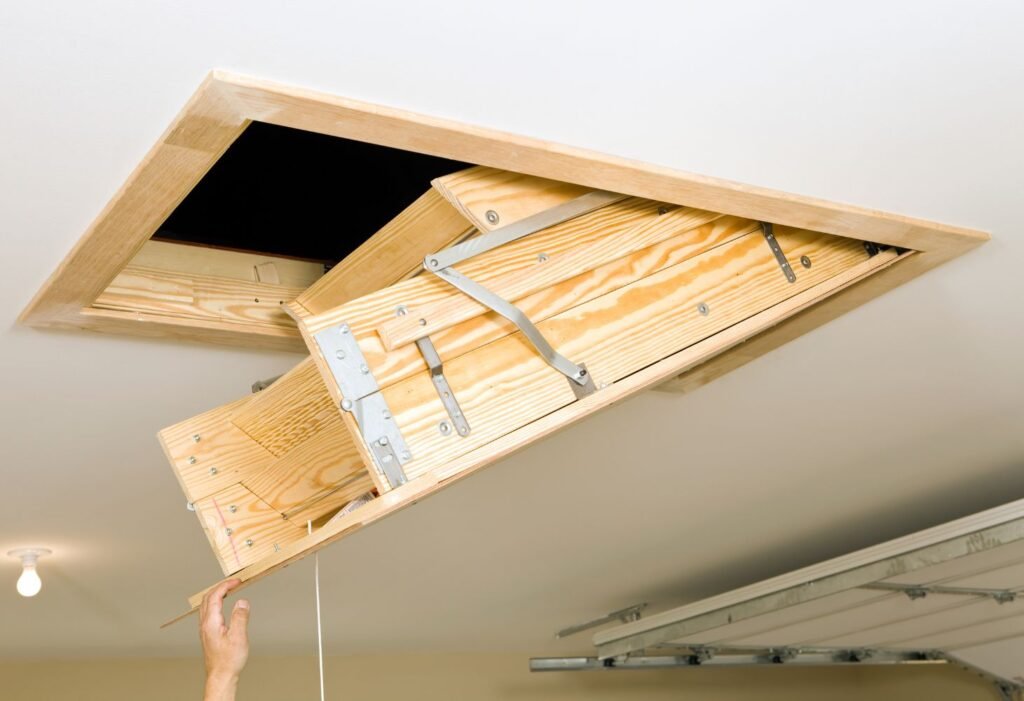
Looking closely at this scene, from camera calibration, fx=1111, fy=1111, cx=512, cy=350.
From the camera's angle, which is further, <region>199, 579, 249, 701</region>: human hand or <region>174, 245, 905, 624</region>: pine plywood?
<region>199, 579, 249, 701</region>: human hand

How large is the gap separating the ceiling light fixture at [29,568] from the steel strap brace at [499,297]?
2.79m

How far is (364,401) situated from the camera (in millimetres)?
1970

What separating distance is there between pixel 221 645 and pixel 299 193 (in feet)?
3.61

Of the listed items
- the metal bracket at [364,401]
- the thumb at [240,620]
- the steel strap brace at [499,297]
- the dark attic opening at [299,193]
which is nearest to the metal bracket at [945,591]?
the dark attic opening at [299,193]

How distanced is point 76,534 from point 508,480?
5.25ft

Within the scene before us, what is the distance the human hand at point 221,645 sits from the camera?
222 cm

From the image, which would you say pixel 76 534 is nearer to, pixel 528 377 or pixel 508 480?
pixel 508 480

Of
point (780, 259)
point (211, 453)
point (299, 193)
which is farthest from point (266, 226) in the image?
point (780, 259)

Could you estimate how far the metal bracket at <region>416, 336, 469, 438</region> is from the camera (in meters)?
2.04

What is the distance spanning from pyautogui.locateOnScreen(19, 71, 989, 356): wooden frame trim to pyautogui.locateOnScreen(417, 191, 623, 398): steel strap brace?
11 centimetres

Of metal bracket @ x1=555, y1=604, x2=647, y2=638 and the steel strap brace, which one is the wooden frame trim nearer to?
the steel strap brace

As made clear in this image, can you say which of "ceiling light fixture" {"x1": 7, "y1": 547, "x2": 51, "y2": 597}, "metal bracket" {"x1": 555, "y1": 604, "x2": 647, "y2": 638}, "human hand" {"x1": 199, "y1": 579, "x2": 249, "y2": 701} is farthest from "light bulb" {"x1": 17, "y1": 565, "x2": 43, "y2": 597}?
"metal bracket" {"x1": 555, "y1": 604, "x2": 647, "y2": 638}

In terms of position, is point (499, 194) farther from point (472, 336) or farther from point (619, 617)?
point (619, 617)

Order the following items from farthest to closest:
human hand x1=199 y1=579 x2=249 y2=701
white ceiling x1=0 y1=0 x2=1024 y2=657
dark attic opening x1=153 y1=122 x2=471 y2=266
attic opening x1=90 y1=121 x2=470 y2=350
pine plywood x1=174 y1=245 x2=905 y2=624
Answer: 1. dark attic opening x1=153 y1=122 x2=471 y2=266
2. attic opening x1=90 y1=121 x2=470 y2=350
3. human hand x1=199 y1=579 x2=249 y2=701
4. pine plywood x1=174 y1=245 x2=905 y2=624
5. white ceiling x1=0 y1=0 x2=1024 y2=657
